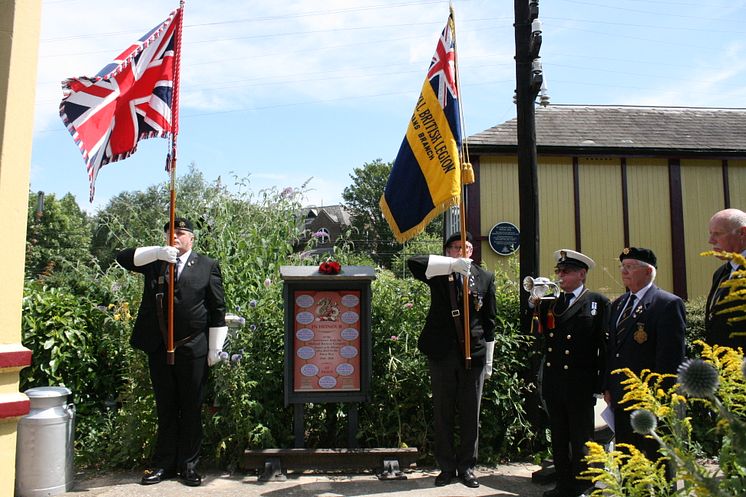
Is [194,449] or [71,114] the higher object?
[71,114]

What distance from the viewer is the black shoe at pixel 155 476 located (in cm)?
486

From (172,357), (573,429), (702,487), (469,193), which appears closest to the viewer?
(702,487)

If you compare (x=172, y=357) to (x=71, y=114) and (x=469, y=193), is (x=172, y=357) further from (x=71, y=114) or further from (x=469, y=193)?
(x=469, y=193)

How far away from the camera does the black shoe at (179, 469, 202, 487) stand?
4.89 m

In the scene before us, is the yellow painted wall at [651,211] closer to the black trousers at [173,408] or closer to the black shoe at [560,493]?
the black shoe at [560,493]

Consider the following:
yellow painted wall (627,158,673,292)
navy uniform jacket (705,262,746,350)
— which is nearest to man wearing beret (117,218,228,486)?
navy uniform jacket (705,262,746,350)

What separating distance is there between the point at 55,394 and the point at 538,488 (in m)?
3.94

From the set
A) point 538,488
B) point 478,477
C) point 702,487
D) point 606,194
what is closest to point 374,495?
point 478,477

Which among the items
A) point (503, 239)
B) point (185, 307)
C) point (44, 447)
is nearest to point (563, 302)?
point (185, 307)

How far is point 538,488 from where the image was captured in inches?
198

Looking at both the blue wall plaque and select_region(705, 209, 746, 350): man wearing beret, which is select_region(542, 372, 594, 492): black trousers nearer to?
select_region(705, 209, 746, 350): man wearing beret

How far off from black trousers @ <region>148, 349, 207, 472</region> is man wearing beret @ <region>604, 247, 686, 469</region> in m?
3.25

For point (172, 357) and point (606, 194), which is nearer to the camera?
point (172, 357)

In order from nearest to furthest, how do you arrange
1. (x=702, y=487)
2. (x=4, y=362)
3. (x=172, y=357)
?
(x=702, y=487) < (x=4, y=362) < (x=172, y=357)
